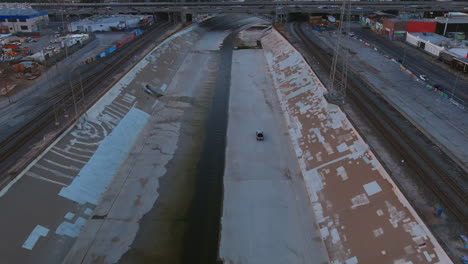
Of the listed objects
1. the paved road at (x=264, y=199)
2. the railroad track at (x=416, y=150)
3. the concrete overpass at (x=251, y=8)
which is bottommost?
the paved road at (x=264, y=199)

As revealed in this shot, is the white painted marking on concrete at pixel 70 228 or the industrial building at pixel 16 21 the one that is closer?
the white painted marking on concrete at pixel 70 228

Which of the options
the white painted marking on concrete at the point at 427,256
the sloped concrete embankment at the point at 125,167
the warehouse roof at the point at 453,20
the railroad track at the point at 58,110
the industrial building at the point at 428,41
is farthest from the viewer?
the warehouse roof at the point at 453,20

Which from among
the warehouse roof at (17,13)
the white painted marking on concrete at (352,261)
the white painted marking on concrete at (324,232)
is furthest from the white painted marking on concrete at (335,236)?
the warehouse roof at (17,13)

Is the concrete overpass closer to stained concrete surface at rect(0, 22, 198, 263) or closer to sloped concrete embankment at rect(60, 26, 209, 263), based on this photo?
sloped concrete embankment at rect(60, 26, 209, 263)

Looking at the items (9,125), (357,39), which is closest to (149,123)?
(9,125)

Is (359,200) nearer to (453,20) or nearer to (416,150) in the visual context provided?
(416,150)

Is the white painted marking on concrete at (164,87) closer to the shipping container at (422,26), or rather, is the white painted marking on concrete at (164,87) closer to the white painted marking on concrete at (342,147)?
the white painted marking on concrete at (342,147)

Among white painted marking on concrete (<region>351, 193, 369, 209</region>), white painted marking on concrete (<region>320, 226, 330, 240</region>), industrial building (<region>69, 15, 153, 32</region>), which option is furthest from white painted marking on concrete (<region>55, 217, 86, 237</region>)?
industrial building (<region>69, 15, 153, 32</region>)
